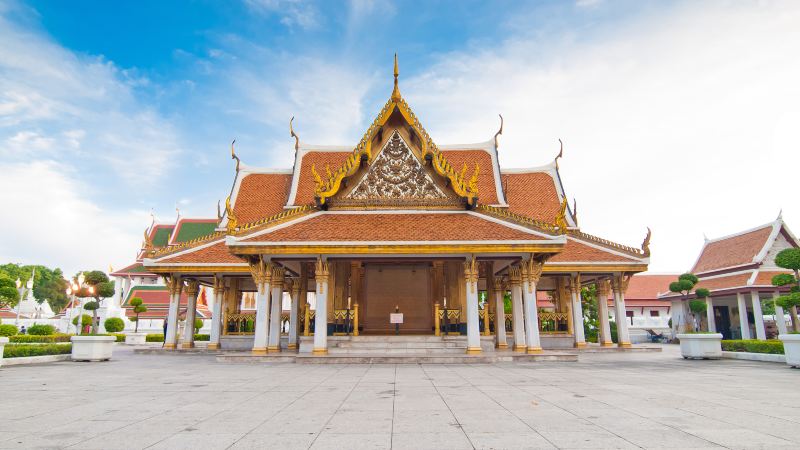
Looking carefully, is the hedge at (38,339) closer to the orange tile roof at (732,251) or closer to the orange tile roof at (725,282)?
the orange tile roof at (725,282)

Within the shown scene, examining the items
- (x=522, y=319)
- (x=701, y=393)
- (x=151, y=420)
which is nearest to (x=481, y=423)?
(x=151, y=420)

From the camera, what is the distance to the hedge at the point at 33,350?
12352 millimetres

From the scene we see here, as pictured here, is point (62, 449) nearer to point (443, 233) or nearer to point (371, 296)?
point (443, 233)

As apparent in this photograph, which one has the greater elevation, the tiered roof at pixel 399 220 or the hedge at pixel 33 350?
the tiered roof at pixel 399 220

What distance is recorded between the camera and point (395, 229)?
551 inches

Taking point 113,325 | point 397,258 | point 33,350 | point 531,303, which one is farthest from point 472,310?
point 113,325

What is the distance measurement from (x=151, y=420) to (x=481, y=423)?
3551mm

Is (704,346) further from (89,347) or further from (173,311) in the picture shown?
(173,311)

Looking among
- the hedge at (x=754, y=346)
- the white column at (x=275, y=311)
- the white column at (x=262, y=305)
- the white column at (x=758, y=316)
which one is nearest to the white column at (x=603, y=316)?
the hedge at (x=754, y=346)

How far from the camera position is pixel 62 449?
3771 millimetres

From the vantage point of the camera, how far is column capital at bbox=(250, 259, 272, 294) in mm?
14552

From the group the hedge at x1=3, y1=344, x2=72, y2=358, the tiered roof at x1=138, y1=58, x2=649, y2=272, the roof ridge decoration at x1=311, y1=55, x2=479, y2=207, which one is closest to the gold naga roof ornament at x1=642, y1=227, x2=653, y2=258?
the tiered roof at x1=138, y1=58, x2=649, y2=272

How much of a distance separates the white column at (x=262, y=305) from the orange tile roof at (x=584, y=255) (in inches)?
420

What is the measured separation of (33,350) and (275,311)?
6.77 m
